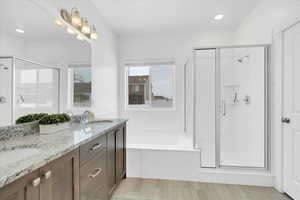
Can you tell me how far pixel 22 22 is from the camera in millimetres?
1350

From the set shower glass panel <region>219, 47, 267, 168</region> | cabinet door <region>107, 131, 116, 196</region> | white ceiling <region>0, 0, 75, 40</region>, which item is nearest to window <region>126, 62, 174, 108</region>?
shower glass panel <region>219, 47, 267, 168</region>

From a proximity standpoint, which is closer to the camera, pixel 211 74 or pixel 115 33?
pixel 211 74

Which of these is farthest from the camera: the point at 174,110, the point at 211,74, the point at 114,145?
the point at 174,110

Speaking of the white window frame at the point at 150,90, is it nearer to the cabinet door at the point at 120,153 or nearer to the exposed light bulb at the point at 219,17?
the exposed light bulb at the point at 219,17

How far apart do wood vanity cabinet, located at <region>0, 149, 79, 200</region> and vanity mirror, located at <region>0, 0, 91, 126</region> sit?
1.99 feet

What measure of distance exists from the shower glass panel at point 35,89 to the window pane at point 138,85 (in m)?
2.26

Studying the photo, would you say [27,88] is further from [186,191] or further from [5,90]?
[186,191]

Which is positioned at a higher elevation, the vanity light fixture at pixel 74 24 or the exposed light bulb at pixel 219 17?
the exposed light bulb at pixel 219 17

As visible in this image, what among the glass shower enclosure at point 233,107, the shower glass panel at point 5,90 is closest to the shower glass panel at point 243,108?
the glass shower enclosure at point 233,107

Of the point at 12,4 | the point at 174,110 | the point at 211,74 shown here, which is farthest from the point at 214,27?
the point at 12,4

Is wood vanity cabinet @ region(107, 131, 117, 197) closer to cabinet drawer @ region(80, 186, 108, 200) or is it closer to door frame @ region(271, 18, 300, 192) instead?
cabinet drawer @ region(80, 186, 108, 200)

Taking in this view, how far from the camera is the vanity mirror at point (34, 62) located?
121 centimetres

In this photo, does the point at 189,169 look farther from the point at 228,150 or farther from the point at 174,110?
the point at 174,110

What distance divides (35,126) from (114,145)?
0.79 m
